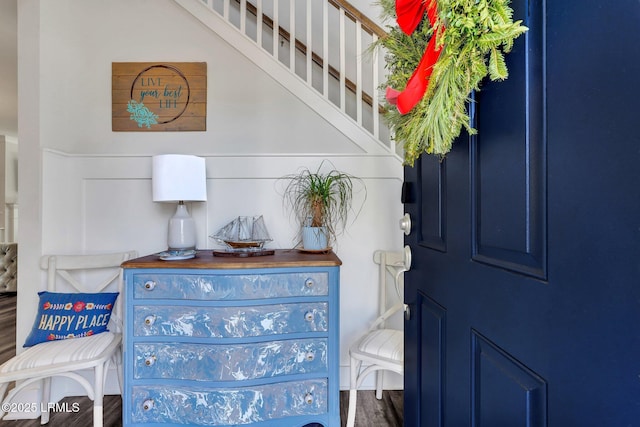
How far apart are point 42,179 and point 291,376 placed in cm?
174

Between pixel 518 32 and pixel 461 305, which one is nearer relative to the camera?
pixel 518 32

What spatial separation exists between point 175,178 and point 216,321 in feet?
2.40

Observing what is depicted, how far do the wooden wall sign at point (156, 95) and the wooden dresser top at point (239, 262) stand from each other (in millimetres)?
902

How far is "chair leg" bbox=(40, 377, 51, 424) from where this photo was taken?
165 centimetres

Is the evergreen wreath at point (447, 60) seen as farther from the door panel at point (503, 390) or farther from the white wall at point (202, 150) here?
the white wall at point (202, 150)

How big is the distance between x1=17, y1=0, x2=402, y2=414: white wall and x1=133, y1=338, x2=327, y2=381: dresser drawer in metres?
0.58

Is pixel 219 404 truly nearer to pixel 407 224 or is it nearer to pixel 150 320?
pixel 150 320

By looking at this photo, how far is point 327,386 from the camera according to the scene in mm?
1475

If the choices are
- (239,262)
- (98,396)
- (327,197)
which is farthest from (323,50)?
(98,396)

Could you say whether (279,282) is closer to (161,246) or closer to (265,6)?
(161,246)

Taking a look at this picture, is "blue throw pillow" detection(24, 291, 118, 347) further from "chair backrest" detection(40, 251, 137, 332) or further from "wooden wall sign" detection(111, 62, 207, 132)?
"wooden wall sign" detection(111, 62, 207, 132)

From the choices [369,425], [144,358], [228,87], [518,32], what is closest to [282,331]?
[144,358]

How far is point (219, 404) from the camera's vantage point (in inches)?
55.2

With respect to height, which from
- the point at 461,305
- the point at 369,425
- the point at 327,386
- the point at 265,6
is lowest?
the point at 369,425
